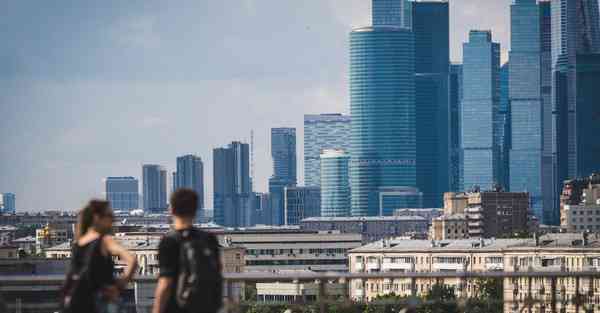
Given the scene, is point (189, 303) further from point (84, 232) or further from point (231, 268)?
point (231, 268)

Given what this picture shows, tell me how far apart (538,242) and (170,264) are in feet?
549

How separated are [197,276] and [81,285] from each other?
1312mm

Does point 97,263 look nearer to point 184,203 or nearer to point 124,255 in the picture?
point 124,255

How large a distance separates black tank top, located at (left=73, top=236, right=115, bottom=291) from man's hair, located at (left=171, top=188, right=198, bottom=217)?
98cm

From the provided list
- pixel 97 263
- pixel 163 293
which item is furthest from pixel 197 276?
pixel 97 263

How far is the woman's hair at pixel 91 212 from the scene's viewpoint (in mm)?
19594

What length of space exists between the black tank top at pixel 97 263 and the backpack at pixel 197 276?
0.88 meters

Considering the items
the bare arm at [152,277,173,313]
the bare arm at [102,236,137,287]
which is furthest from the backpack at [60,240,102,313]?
the bare arm at [152,277,173,313]

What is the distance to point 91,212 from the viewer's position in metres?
Answer: 19.6

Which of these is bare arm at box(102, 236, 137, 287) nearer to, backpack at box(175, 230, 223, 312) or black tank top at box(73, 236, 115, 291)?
black tank top at box(73, 236, 115, 291)

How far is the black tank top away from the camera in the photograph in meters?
19.5

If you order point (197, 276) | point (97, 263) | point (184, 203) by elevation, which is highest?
point (184, 203)

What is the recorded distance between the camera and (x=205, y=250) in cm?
1908

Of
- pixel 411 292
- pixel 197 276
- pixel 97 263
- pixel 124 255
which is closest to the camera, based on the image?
pixel 197 276
